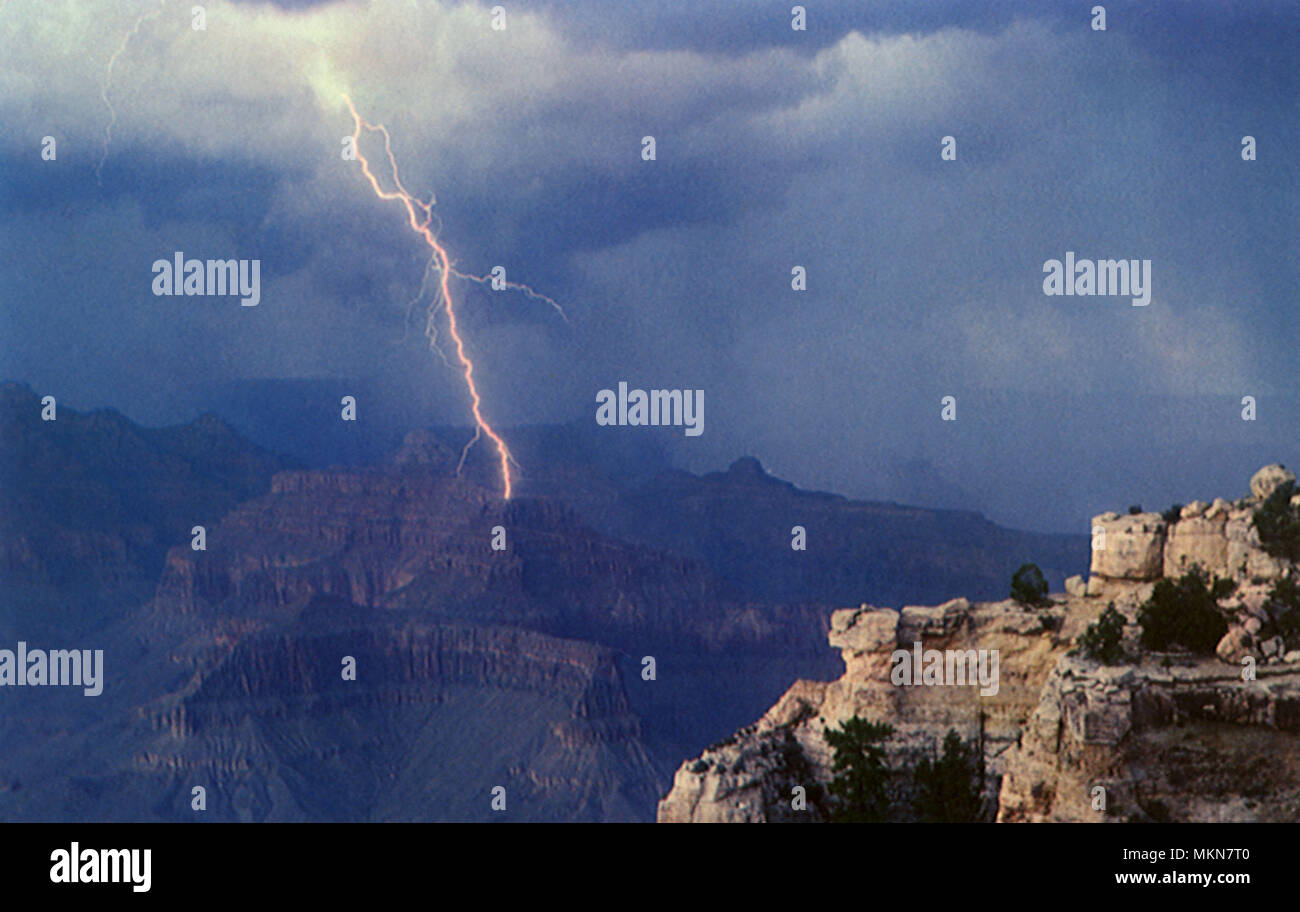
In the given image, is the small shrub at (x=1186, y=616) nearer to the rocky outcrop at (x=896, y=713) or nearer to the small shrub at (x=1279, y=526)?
the small shrub at (x=1279, y=526)

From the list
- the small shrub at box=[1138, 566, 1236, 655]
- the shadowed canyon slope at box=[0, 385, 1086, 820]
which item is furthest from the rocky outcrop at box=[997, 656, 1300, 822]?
the shadowed canyon slope at box=[0, 385, 1086, 820]

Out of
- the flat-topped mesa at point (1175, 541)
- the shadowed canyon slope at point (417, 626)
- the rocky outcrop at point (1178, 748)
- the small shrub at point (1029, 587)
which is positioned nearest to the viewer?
the rocky outcrop at point (1178, 748)

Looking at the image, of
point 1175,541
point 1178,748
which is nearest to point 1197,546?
point 1175,541

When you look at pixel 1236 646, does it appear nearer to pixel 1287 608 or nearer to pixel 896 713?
pixel 1287 608

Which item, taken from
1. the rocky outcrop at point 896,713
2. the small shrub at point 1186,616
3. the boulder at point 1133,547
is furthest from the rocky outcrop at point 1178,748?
the boulder at point 1133,547
